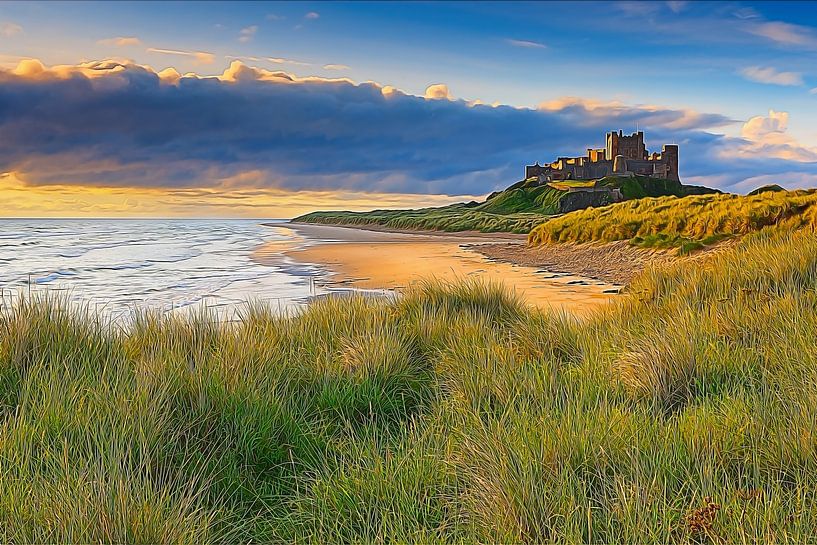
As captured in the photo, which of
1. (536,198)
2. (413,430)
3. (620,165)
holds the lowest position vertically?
(413,430)

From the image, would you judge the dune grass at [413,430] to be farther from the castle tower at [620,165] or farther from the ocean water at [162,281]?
the castle tower at [620,165]

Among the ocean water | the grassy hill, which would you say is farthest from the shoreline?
the grassy hill

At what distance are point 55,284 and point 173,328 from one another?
10330 millimetres

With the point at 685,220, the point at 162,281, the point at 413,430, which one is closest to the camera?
the point at 413,430

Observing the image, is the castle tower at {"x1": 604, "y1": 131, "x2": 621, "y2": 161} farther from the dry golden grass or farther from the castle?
the dry golden grass

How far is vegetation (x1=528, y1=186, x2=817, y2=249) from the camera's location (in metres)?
13.4

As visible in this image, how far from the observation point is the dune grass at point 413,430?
7.52ft

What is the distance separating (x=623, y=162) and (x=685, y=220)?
7768 cm

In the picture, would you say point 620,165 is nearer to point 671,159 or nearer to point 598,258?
point 671,159

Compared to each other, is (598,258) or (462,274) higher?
(598,258)

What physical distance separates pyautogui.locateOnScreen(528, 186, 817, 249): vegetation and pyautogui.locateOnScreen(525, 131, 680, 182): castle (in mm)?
70518

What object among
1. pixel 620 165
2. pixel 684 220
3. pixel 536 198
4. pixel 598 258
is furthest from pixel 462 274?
pixel 620 165

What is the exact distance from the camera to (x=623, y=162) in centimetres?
8931

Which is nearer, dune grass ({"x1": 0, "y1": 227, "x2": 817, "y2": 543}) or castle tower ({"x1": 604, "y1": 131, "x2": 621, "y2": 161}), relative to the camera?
dune grass ({"x1": 0, "y1": 227, "x2": 817, "y2": 543})
